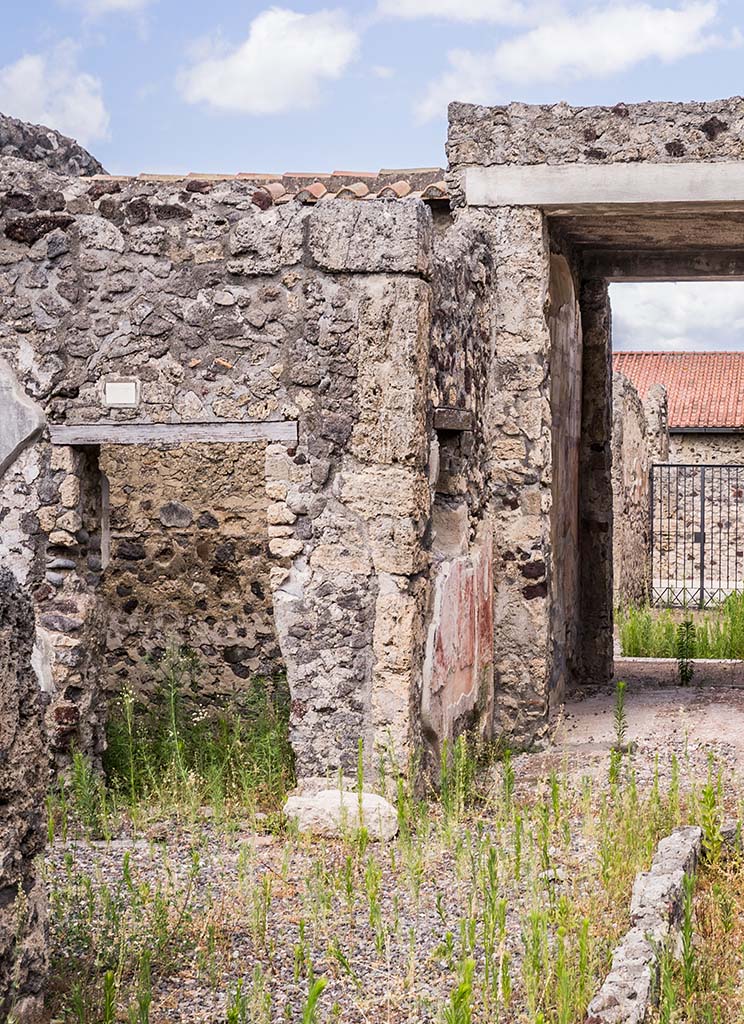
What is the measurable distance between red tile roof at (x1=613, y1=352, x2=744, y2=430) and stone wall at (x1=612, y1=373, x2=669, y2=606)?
4.66 m

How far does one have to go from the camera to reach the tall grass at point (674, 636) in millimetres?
10727

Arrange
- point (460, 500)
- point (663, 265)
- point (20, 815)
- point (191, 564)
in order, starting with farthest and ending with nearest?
point (663, 265) → point (191, 564) → point (460, 500) → point (20, 815)

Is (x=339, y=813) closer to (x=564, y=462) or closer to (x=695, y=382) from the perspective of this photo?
(x=564, y=462)

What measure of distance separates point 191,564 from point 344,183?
2478mm

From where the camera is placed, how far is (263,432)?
18.7 ft

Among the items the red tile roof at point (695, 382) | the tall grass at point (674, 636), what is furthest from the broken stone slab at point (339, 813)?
the red tile roof at point (695, 382)

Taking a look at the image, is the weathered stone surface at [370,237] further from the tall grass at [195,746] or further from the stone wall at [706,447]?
the stone wall at [706,447]

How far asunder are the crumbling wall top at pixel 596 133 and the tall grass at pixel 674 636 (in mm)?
4646

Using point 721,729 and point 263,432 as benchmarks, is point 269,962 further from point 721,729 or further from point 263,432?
point 721,729

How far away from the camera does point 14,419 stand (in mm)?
5031

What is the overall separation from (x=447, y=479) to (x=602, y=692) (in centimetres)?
320

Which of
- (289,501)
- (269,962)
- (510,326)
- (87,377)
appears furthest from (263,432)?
(269,962)

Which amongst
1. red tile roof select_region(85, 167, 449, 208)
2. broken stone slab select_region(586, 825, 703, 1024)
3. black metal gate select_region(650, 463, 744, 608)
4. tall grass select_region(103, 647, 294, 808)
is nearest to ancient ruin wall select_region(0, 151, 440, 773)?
tall grass select_region(103, 647, 294, 808)

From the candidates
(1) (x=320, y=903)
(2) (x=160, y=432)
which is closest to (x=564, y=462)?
(2) (x=160, y=432)
